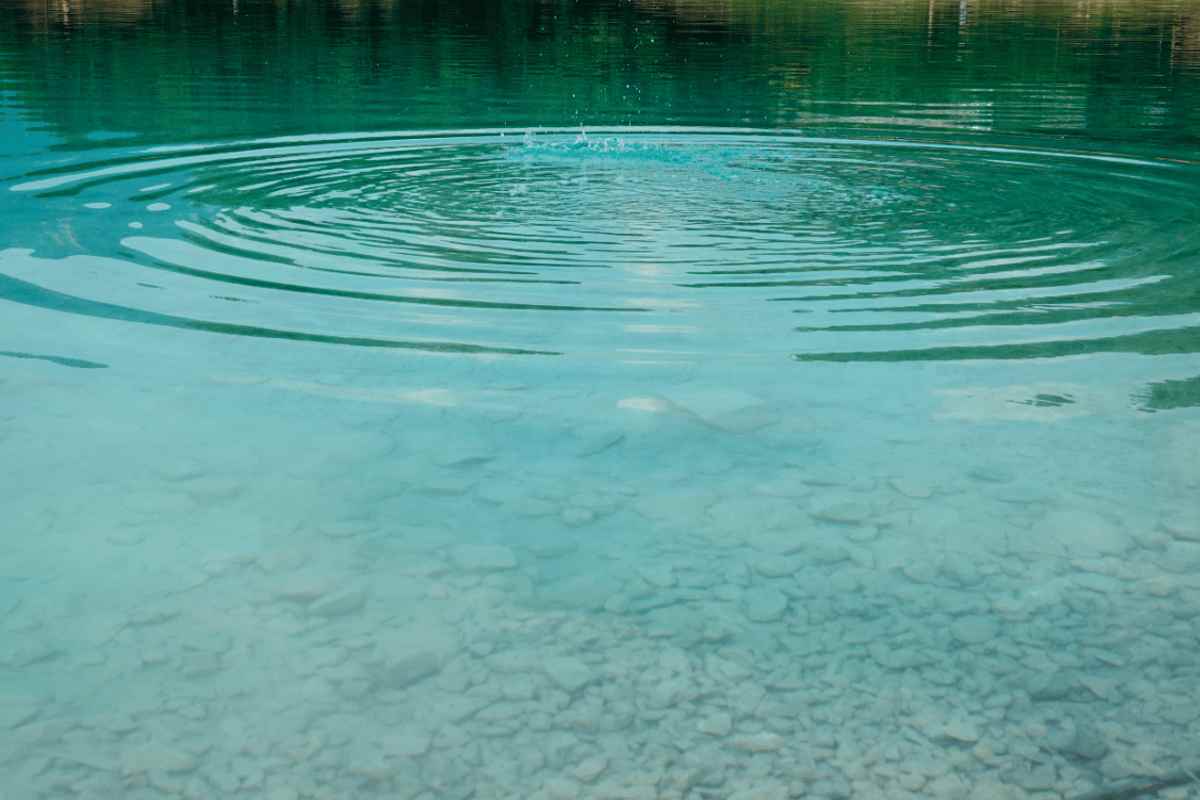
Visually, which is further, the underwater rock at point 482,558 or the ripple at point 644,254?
the ripple at point 644,254

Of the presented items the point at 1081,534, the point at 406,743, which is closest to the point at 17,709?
the point at 406,743

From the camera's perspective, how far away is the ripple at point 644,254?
812cm

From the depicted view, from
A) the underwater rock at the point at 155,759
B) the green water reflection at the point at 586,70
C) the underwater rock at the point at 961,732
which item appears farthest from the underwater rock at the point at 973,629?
the green water reflection at the point at 586,70

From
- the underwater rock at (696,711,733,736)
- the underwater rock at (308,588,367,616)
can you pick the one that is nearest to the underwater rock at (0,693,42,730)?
the underwater rock at (308,588,367,616)

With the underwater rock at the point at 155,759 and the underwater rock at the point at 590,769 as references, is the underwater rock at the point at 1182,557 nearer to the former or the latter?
the underwater rock at the point at 590,769

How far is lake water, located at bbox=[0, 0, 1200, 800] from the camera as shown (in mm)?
3949

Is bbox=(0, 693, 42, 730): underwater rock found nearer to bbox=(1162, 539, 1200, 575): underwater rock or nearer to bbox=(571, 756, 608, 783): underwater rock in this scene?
bbox=(571, 756, 608, 783): underwater rock

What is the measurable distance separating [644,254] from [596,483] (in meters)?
4.47

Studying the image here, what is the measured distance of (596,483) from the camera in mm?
5918

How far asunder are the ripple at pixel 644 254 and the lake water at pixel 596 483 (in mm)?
58

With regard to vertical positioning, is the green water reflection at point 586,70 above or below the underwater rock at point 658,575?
above

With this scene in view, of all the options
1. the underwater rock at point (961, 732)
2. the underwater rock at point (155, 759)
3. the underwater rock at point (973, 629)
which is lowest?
the underwater rock at point (961, 732)

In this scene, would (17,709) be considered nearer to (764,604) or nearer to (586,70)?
(764,604)

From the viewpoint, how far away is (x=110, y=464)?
6.06 meters
